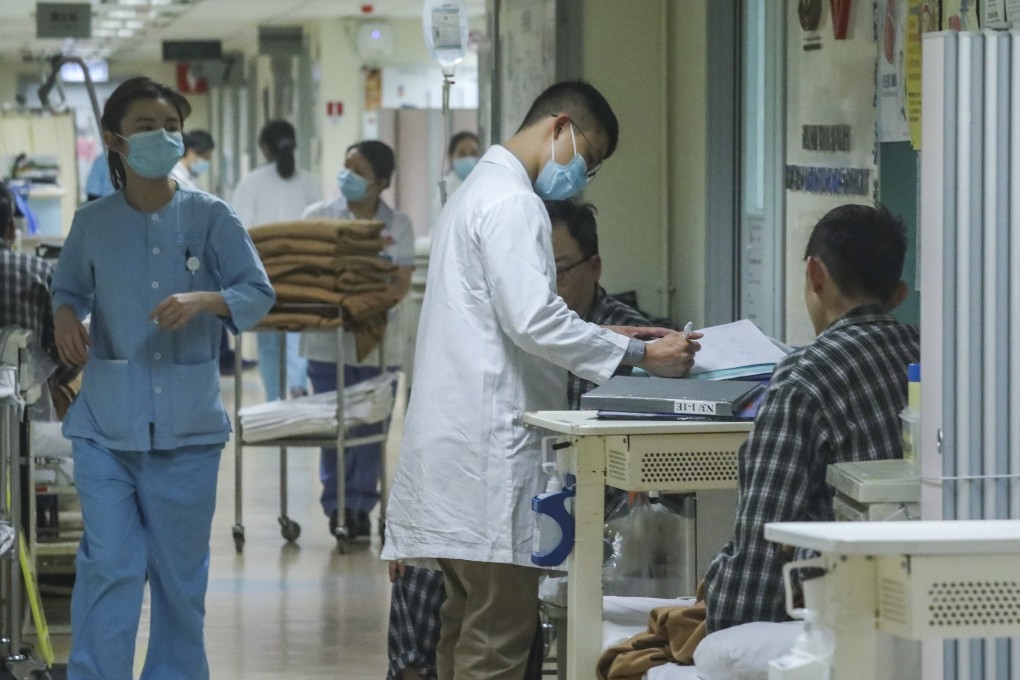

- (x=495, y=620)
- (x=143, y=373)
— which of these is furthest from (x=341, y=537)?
(x=495, y=620)

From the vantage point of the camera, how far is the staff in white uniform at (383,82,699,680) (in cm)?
312

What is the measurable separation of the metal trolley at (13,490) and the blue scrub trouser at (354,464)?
7.53 ft

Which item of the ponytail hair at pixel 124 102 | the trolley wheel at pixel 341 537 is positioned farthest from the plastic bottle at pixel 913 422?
the trolley wheel at pixel 341 537

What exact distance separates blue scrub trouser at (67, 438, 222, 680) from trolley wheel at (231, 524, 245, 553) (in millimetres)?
2217

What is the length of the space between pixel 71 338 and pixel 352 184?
9.76 feet

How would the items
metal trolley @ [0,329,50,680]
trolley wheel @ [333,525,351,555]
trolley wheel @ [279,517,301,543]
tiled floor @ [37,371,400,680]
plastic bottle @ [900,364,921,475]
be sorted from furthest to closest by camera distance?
trolley wheel @ [279,517,301,543] < trolley wheel @ [333,525,351,555] < tiled floor @ [37,371,400,680] < metal trolley @ [0,329,50,680] < plastic bottle @ [900,364,921,475]

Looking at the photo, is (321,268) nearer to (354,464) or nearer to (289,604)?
(354,464)

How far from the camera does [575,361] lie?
3.11 meters

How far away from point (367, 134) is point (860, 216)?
1140 cm

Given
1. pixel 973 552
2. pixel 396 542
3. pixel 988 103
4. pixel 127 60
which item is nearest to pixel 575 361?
pixel 396 542

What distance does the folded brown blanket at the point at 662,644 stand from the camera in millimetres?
2795

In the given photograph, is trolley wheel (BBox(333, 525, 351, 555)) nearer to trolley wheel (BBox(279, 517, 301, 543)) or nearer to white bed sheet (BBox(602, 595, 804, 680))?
trolley wheel (BBox(279, 517, 301, 543))

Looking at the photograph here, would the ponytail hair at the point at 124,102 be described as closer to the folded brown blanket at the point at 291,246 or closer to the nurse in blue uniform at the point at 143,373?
the nurse in blue uniform at the point at 143,373

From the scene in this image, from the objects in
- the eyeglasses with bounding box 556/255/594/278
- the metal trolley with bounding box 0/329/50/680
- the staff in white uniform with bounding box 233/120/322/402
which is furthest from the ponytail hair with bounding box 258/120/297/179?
the eyeglasses with bounding box 556/255/594/278
